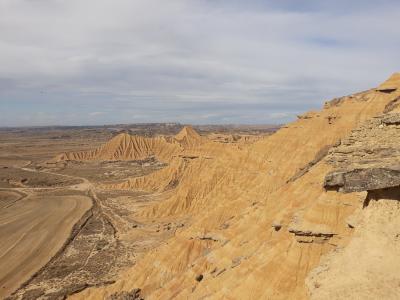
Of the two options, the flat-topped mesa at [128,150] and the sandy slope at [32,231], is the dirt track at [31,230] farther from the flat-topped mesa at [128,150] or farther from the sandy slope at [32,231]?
the flat-topped mesa at [128,150]

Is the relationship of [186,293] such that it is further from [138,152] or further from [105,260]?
[138,152]

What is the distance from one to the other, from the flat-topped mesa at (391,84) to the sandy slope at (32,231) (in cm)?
4078

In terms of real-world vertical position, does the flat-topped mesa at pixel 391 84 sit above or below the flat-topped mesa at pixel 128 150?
above

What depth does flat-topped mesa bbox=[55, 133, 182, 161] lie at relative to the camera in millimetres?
137625

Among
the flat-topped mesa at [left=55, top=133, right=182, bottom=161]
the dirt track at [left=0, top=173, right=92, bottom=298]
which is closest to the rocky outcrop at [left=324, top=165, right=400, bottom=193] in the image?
the dirt track at [left=0, top=173, right=92, bottom=298]

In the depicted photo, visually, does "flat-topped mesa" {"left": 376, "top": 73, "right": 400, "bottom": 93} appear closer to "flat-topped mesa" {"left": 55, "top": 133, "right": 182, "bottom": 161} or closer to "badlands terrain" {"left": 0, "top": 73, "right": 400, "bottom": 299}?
"badlands terrain" {"left": 0, "top": 73, "right": 400, "bottom": 299}

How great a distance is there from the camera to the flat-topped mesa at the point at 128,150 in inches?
5418

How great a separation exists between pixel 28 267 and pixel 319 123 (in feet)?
119

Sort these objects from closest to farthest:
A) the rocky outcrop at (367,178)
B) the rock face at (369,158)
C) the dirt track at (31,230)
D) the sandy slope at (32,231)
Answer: the rocky outcrop at (367,178)
the rock face at (369,158)
the sandy slope at (32,231)
the dirt track at (31,230)

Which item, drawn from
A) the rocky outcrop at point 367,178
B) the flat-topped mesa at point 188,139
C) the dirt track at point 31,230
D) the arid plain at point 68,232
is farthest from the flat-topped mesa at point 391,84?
the flat-topped mesa at point 188,139

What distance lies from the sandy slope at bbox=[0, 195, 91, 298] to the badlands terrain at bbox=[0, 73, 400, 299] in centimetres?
23

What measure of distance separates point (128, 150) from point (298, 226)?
413 ft

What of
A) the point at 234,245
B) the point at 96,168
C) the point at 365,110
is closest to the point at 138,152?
the point at 96,168

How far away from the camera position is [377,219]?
1354cm
